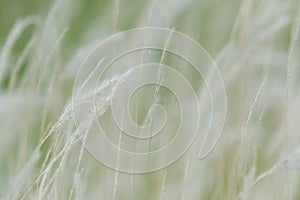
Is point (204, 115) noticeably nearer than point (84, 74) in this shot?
No

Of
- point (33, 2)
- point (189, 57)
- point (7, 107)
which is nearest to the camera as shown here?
point (7, 107)

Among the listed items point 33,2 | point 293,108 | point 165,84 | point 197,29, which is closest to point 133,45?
point 165,84

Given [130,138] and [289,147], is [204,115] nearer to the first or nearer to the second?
[289,147]

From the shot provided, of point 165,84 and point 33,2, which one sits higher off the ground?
point 33,2

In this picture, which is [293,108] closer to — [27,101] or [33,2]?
[27,101]

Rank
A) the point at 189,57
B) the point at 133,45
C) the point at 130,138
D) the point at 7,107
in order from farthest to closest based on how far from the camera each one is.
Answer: the point at 189,57, the point at 133,45, the point at 7,107, the point at 130,138

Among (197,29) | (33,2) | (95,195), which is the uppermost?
(33,2)
